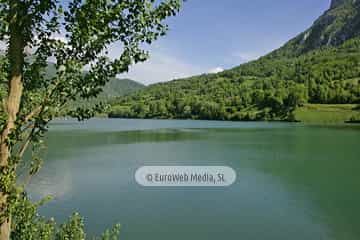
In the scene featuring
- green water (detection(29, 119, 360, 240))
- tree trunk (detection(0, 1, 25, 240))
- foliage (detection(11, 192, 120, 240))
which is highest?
tree trunk (detection(0, 1, 25, 240))

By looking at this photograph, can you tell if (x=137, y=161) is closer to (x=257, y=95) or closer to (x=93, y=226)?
(x=93, y=226)

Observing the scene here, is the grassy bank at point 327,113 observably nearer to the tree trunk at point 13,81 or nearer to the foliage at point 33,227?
the foliage at point 33,227

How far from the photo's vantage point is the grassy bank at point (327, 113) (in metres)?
130

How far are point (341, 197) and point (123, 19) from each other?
77.3 ft

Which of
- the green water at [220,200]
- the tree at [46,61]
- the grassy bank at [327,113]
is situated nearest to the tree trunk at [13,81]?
the tree at [46,61]

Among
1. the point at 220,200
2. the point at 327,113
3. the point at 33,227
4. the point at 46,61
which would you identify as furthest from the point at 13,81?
the point at 327,113

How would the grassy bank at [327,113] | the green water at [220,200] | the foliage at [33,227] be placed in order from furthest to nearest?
the grassy bank at [327,113]
the green water at [220,200]
the foliage at [33,227]

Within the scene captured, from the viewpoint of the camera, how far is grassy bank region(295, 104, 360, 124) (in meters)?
130

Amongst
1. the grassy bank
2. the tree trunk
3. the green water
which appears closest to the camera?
the tree trunk

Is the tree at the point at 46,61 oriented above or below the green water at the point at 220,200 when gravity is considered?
above

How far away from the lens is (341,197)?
24.1 metres

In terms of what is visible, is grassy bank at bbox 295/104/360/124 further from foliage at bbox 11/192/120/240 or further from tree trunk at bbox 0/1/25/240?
tree trunk at bbox 0/1/25/240

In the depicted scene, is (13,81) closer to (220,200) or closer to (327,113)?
(220,200)

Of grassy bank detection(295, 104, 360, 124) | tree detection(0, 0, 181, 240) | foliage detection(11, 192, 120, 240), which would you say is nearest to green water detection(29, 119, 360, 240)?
foliage detection(11, 192, 120, 240)
